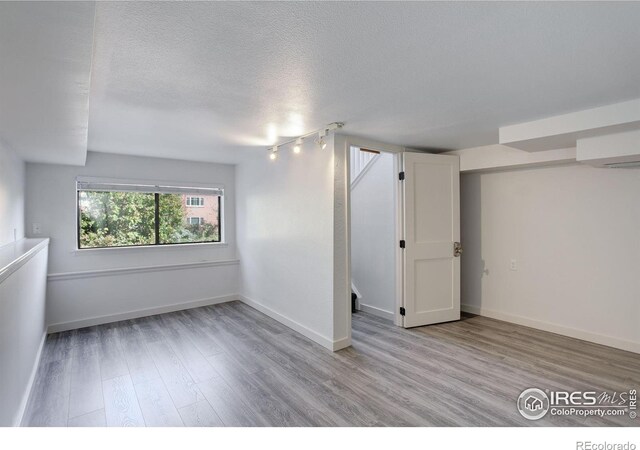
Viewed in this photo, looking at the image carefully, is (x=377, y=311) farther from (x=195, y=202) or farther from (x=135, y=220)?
(x=135, y=220)

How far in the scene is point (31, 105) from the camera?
1.87 metres

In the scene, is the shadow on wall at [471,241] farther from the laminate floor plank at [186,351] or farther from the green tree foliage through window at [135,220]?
the green tree foliage through window at [135,220]

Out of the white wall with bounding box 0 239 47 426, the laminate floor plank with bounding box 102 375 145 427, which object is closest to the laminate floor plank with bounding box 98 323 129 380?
the laminate floor plank with bounding box 102 375 145 427

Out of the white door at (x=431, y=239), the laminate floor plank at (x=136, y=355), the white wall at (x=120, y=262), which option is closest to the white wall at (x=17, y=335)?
the laminate floor plank at (x=136, y=355)

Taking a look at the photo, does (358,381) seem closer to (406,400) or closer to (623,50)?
(406,400)

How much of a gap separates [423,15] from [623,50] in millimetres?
1155

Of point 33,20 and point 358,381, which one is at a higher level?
point 33,20

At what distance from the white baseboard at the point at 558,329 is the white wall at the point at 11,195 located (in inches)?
203

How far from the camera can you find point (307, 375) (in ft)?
8.94

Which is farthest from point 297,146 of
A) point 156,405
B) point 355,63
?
point 156,405

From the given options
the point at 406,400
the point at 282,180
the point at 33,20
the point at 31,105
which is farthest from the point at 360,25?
the point at 282,180

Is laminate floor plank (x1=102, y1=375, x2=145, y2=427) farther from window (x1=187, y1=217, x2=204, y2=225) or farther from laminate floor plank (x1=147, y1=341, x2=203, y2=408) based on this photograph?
window (x1=187, y1=217, x2=204, y2=225)

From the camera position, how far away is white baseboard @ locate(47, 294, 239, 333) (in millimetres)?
3859

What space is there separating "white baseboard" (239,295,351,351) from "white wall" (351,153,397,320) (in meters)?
1.16
